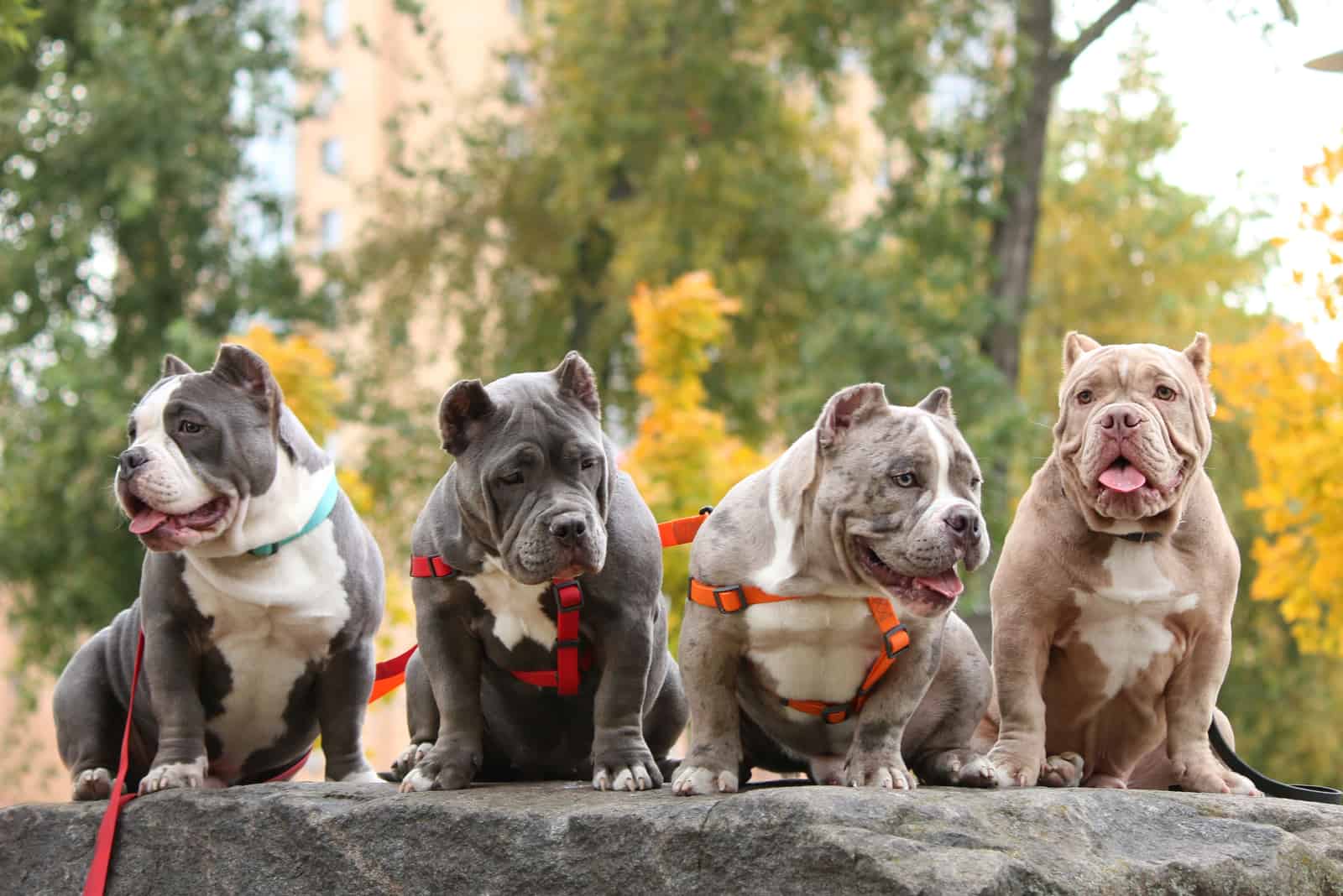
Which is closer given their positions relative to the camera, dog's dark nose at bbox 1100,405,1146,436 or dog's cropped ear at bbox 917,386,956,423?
dog's dark nose at bbox 1100,405,1146,436

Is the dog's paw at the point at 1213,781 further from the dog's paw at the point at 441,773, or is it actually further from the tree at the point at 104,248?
the tree at the point at 104,248

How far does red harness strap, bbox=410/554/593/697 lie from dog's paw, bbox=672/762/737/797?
54 cm

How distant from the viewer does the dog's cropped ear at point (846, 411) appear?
4359 mm

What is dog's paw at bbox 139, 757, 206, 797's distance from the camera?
4805 millimetres

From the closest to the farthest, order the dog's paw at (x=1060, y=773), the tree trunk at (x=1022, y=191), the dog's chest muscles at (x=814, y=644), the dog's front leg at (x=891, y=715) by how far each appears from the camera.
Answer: the dog's front leg at (x=891, y=715)
the dog's chest muscles at (x=814, y=644)
the dog's paw at (x=1060, y=773)
the tree trunk at (x=1022, y=191)

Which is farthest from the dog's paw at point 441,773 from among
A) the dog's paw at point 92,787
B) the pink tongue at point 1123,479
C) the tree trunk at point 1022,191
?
the tree trunk at point 1022,191

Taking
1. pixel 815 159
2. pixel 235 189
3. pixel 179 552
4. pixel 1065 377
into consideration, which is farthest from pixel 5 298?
pixel 1065 377

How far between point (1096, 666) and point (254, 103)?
16270mm

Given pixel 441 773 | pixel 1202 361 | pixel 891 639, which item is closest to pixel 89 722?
pixel 441 773

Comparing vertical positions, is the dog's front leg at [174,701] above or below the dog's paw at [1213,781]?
above

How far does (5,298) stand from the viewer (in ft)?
56.8

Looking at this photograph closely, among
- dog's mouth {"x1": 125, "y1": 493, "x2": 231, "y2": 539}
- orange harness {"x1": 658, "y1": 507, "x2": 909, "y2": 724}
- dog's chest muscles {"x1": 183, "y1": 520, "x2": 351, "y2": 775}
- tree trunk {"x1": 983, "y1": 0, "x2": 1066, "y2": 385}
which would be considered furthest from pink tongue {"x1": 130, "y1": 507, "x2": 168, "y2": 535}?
tree trunk {"x1": 983, "y1": 0, "x2": 1066, "y2": 385}

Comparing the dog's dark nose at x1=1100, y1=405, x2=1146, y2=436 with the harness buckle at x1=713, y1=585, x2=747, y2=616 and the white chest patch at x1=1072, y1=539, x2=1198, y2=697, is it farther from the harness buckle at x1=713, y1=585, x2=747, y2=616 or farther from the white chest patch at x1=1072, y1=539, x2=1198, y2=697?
the harness buckle at x1=713, y1=585, x2=747, y2=616

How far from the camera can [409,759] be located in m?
4.97
